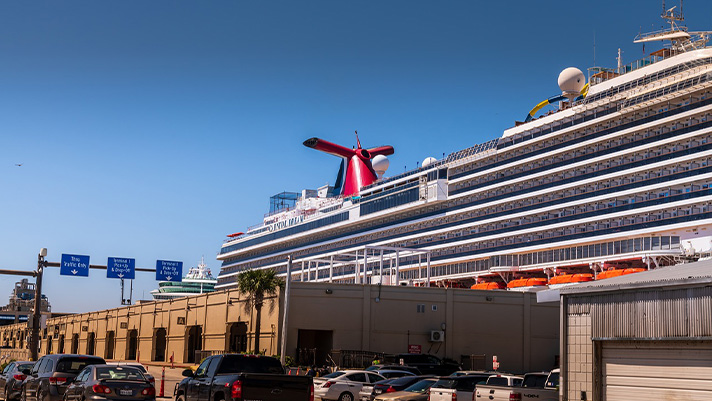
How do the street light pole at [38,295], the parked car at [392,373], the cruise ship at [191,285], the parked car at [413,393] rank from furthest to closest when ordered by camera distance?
1. the cruise ship at [191,285]
2. the street light pole at [38,295]
3. the parked car at [392,373]
4. the parked car at [413,393]

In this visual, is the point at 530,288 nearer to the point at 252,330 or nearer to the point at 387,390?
the point at 252,330

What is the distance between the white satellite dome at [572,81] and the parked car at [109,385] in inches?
3227

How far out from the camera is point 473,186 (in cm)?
10006

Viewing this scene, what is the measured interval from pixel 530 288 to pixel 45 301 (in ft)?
333

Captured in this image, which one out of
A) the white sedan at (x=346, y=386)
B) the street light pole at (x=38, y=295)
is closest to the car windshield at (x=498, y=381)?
the white sedan at (x=346, y=386)

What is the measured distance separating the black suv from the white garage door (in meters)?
14.2

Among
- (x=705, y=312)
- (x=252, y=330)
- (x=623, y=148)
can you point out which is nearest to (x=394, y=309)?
(x=252, y=330)

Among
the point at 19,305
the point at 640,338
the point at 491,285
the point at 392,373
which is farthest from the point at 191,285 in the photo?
the point at 640,338

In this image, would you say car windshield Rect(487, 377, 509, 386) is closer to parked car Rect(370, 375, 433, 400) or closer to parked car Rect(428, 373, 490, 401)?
parked car Rect(428, 373, 490, 401)

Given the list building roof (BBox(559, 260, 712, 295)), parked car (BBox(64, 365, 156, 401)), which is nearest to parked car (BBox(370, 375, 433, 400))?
parked car (BBox(64, 365, 156, 401))

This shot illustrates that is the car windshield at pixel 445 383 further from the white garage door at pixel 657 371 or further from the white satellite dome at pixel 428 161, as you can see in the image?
the white satellite dome at pixel 428 161

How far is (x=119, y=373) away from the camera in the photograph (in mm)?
21844

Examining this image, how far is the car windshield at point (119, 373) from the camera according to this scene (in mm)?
21469

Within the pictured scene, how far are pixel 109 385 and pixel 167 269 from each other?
41.0 metres
